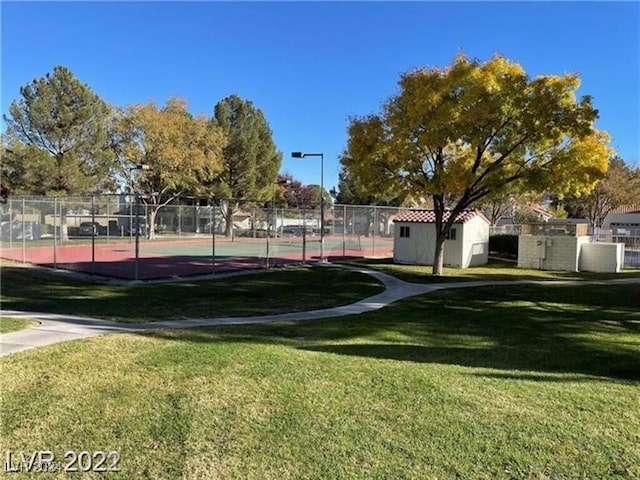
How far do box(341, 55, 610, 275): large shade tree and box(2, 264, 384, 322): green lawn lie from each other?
15.1 feet

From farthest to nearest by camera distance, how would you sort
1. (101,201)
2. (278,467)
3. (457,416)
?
(101,201), (457,416), (278,467)

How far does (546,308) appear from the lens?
1277 centimetres

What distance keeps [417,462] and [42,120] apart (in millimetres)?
40299

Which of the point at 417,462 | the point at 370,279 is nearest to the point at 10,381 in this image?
the point at 417,462

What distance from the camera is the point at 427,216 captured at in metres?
25.8

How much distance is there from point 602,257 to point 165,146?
98.9 feet

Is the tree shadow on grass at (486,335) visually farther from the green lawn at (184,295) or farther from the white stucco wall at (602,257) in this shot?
the white stucco wall at (602,257)

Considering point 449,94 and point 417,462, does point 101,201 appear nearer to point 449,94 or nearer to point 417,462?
point 449,94

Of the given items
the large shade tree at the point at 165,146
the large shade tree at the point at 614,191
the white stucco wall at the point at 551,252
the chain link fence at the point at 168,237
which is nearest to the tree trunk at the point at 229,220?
the chain link fence at the point at 168,237

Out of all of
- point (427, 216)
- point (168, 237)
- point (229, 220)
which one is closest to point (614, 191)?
point (427, 216)

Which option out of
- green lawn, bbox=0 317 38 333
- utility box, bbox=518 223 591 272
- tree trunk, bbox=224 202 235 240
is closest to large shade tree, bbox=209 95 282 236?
tree trunk, bbox=224 202 235 240

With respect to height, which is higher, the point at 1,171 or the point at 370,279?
the point at 1,171

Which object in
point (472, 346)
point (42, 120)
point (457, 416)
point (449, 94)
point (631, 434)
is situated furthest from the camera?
point (42, 120)

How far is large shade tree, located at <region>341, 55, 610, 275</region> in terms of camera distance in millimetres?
17375
